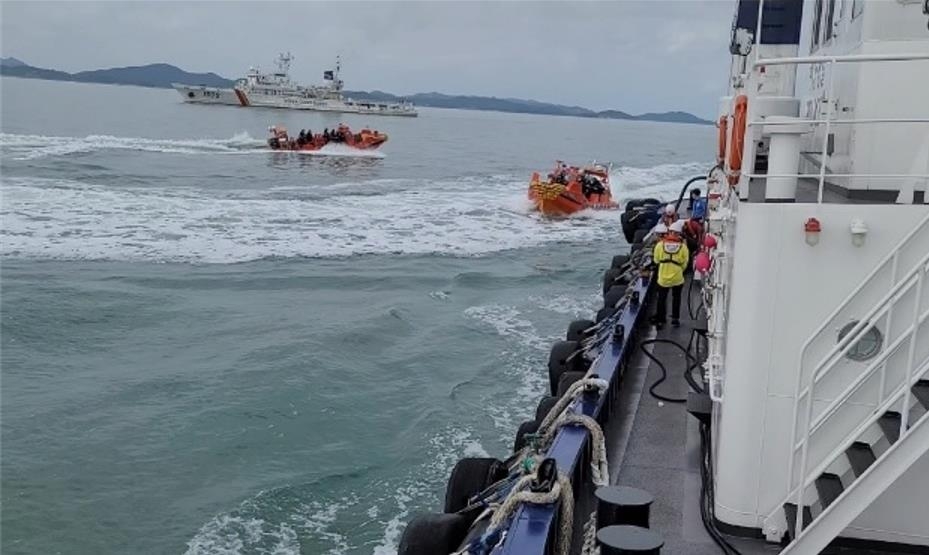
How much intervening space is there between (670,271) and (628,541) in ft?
22.5

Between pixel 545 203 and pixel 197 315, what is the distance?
780 inches

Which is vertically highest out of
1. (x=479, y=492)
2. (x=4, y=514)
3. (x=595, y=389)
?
(x=595, y=389)

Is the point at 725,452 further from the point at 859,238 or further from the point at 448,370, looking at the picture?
the point at 448,370

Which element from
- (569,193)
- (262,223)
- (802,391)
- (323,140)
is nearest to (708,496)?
(802,391)

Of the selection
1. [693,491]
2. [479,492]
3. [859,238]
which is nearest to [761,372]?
[859,238]

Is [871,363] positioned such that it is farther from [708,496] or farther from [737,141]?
[737,141]

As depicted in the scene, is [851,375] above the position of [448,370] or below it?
above

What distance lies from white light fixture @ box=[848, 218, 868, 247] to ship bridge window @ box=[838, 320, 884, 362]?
1.40 feet

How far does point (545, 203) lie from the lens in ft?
113

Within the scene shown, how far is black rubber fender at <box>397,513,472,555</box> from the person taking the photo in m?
5.56

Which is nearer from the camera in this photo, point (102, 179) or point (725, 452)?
point (725, 452)

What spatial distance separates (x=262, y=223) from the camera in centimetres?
2917

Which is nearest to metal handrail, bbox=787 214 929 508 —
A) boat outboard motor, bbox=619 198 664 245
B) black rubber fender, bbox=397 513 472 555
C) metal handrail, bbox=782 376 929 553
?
metal handrail, bbox=782 376 929 553

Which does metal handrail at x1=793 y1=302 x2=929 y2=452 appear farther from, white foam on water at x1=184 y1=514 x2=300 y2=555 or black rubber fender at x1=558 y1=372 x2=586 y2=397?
white foam on water at x1=184 y1=514 x2=300 y2=555
